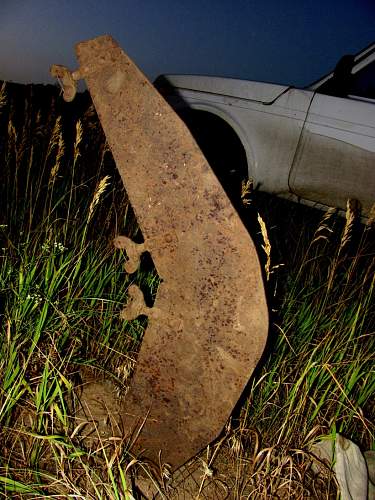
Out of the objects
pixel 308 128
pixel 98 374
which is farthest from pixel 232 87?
pixel 98 374

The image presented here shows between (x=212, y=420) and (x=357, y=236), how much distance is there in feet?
11.7

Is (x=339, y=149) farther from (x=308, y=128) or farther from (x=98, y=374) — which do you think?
(x=98, y=374)

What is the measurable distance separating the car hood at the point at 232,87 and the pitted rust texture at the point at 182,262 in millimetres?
2398

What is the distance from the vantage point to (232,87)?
11.0 feet

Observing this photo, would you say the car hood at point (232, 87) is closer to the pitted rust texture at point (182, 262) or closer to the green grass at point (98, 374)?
the green grass at point (98, 374)

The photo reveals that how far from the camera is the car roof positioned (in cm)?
322

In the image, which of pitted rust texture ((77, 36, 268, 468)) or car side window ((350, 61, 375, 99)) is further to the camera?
car side window ((350, 61, 375, 99))

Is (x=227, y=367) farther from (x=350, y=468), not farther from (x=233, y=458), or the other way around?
(x=350, y=468)

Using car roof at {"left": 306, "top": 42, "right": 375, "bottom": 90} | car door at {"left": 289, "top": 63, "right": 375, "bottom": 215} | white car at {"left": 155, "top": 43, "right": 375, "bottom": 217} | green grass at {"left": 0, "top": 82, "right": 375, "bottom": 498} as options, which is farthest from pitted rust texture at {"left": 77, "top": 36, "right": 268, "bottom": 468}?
car roof at {"left": 306, "top": 42, "right": 375, "bottom": 90}

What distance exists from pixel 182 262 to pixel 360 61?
3.02 meters

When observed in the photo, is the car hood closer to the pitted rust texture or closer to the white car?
the white car

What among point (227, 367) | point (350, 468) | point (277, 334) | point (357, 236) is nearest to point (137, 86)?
point (227, 367)

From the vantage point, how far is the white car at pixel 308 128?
304cm

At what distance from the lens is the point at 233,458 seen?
1477 millimetres
